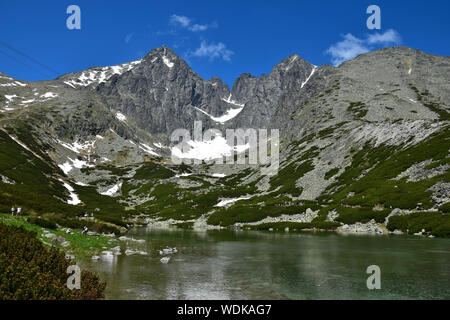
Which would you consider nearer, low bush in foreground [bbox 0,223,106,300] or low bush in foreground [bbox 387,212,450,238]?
low bush in foreground [bbox 0,223,106,300]

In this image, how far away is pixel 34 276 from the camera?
1152cm

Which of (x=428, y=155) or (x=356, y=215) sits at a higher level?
(x=428, y=155)

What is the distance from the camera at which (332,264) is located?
981 inches

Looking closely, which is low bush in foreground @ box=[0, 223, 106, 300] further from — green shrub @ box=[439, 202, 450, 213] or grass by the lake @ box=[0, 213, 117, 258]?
green shrub @ box=[439, 202, 450, 213]

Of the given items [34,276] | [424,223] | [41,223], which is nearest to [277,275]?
[34,276]

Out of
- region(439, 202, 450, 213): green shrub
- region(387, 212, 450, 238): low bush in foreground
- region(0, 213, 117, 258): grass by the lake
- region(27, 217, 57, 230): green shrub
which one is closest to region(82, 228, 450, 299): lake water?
region(0, 213, 117, 258): grass by the lake

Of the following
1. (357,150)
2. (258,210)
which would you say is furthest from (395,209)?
(357,150)

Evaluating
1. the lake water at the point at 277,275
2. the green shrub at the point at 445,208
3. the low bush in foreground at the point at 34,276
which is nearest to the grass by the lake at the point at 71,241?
the lake water at the point at 277,275

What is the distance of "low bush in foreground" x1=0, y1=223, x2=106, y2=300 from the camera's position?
10.5 metres

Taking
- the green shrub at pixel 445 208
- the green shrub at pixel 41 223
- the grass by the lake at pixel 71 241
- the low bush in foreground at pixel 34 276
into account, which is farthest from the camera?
the green shrub at pixel 445 208

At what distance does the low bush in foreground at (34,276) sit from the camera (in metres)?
10.5

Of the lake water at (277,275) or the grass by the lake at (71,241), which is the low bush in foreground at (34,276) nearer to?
the lake water at (277,275)

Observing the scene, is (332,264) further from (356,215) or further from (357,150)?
(357,150)
